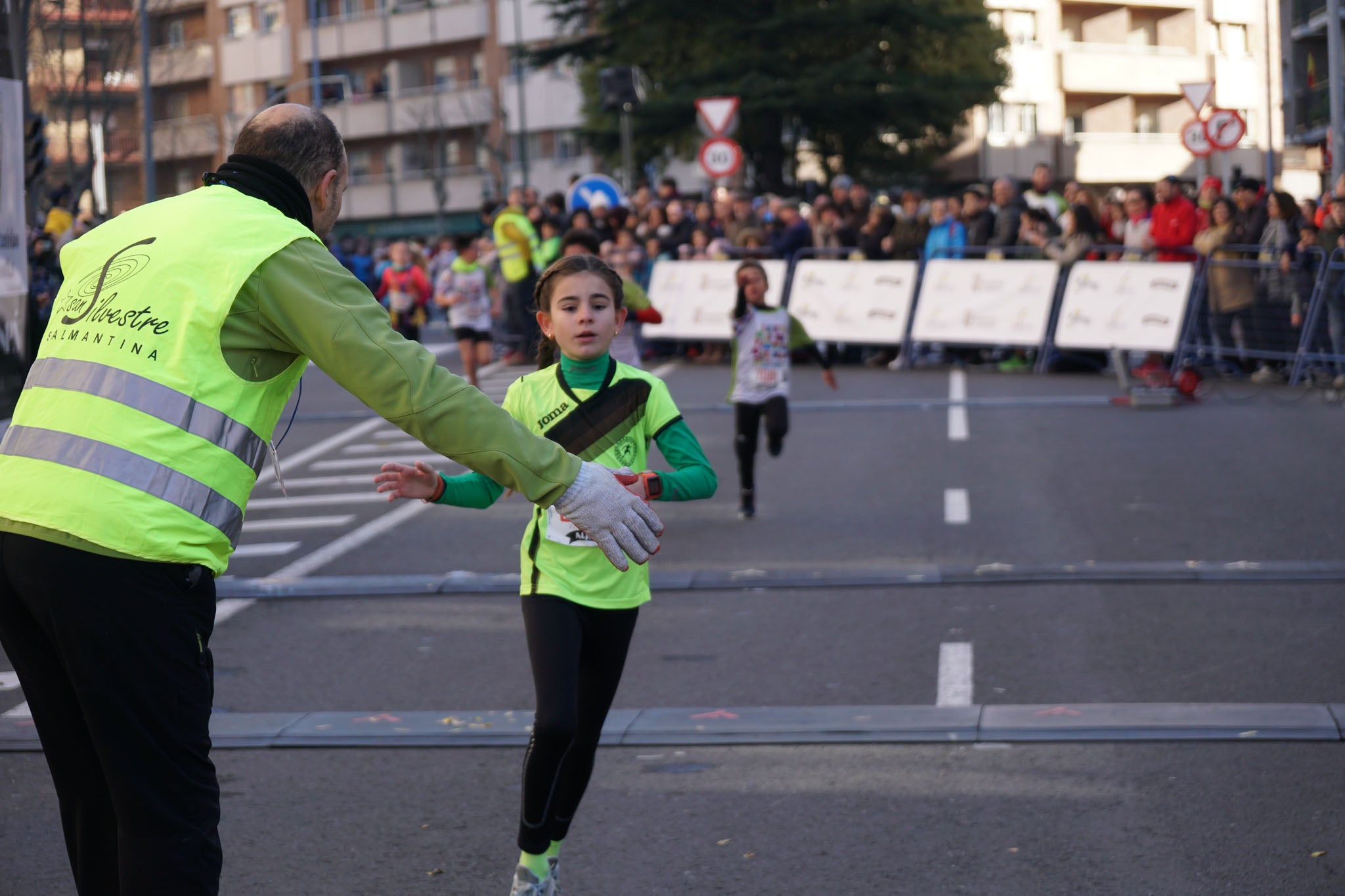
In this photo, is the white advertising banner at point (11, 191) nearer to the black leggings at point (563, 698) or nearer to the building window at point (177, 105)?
the black leggings at point (563, 698)

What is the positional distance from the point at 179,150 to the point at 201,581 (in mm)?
81089

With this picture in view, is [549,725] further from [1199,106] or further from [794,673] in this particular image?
[1199,106]

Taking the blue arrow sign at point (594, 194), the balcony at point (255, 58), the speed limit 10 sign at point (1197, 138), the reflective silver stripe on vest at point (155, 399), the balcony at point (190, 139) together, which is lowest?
the reflective silver stripe on vest at point (155, 399)

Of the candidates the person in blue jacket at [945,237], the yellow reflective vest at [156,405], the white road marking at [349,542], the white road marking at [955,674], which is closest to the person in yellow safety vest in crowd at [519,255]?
the person in blue jacket at [945,237]

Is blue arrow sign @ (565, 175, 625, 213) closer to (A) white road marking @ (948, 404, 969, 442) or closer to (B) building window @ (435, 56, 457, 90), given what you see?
(A) white road marking @ (948, 404, 969, 442)

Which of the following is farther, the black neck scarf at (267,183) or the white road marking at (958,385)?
the white road marking at (958,385)

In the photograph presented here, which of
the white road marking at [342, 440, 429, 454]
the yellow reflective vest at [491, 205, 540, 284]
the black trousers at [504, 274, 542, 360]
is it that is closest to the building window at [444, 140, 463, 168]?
the black trousers at [504, 274, 542, 360]

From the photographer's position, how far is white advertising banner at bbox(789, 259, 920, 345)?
20609 millimetres

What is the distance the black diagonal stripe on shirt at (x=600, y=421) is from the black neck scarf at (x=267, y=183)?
1.63 m

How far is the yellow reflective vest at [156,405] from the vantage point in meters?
3.12

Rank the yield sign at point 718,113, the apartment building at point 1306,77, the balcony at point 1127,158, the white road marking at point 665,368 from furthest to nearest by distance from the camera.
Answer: the balcony at point 1127,158
the apartment building at point 1306,77
the yield sign at point 718,113
the white road marking at point 665,368

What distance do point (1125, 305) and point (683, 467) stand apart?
14.5 m

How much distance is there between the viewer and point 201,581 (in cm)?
324

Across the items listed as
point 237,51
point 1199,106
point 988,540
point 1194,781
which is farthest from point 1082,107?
point 1194,781
